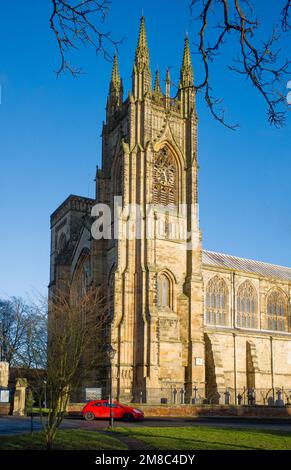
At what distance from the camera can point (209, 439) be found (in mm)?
17688

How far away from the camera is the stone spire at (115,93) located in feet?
173

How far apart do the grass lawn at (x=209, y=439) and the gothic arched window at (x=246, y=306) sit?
31552 mm

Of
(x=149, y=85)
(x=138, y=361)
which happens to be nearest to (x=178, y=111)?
(x=149, y=85)

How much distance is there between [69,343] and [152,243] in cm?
2301

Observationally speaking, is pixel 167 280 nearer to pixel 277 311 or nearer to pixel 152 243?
pixel 152 243

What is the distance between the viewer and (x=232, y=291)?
52125 millimetres

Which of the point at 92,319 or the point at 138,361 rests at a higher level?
the point at 92,319

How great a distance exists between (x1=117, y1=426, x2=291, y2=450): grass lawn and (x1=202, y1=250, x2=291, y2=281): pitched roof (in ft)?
104

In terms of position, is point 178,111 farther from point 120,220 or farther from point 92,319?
point 92,319

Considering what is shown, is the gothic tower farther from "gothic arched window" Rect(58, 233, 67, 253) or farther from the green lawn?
the green lawn

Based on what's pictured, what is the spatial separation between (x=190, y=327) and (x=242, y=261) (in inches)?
719

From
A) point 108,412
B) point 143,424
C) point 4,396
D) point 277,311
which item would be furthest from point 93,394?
point 277,311

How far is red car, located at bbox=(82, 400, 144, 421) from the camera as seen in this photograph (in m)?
29.2

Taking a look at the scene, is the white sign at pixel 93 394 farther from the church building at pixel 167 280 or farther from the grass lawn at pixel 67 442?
the grass lawn at pixel 67 442
